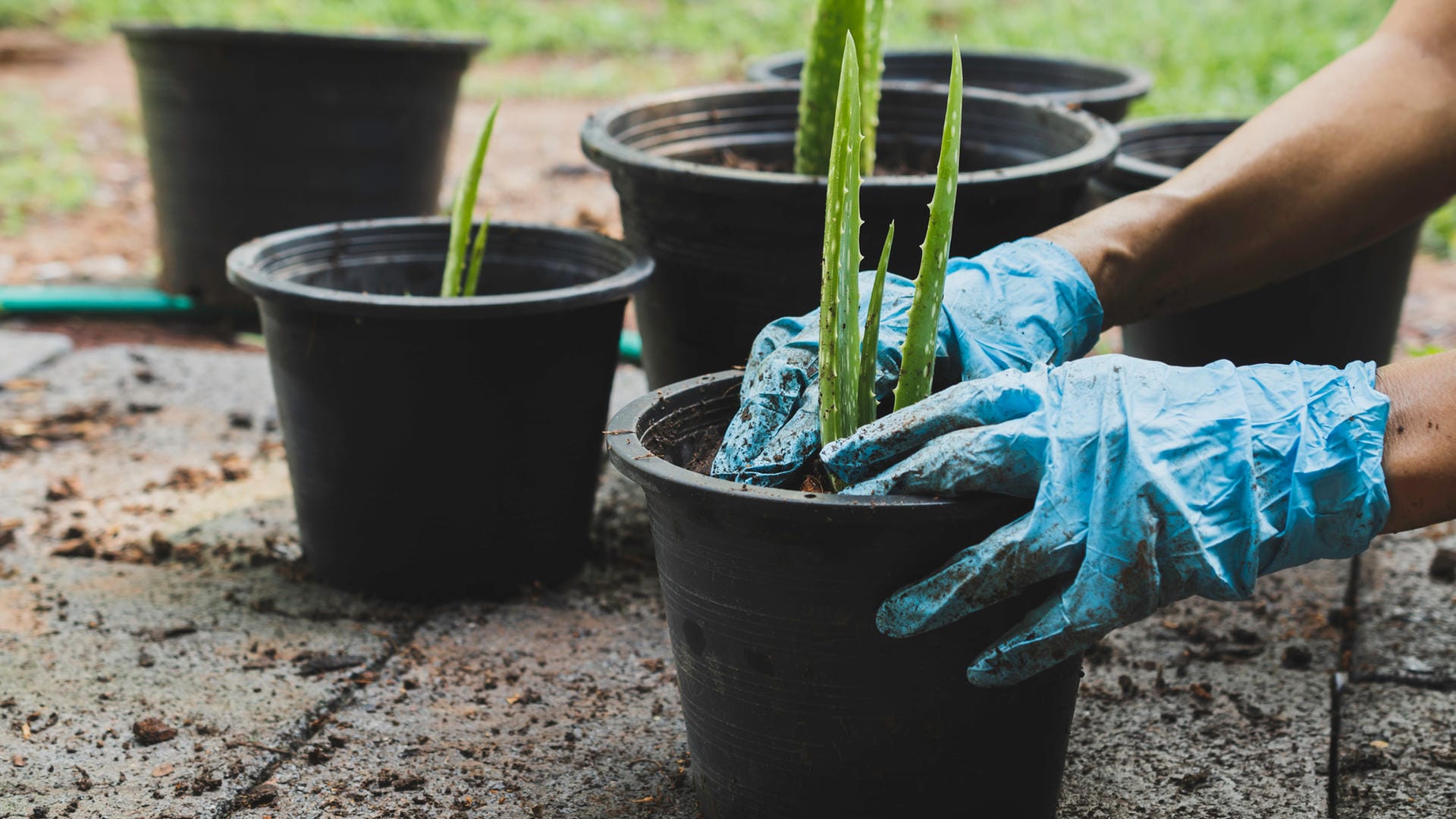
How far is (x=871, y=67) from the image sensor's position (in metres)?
2.26

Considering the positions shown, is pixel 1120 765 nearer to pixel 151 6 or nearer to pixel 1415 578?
pixel 1415 578

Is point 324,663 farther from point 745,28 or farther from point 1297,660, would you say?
point 745,28

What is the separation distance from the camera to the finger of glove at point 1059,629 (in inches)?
50.3

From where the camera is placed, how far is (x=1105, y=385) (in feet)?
4.35

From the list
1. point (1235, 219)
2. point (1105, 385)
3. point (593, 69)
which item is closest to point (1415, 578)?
point (1235, 219)

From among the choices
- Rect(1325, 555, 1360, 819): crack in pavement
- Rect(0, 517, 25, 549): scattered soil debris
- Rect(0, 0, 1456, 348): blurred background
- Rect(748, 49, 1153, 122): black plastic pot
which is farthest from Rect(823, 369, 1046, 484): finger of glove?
Rect(0, 0, 1456, 348): blurred background

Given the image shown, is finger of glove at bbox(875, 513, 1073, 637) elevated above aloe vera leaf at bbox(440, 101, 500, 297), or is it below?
below

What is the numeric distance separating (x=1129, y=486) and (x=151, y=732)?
1.33 meters

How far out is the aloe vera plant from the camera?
2.18 metres

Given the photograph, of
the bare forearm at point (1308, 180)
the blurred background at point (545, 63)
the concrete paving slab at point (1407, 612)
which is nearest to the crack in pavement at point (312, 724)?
the bare forearm at point (1308, 180)

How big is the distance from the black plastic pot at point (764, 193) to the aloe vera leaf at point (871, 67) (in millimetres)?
162

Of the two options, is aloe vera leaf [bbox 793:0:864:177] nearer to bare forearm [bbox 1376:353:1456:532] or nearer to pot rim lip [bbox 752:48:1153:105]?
pot rim lip [bbox 752:48:1153:105]

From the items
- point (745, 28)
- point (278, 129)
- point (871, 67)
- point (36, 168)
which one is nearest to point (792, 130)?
point (871, 67)

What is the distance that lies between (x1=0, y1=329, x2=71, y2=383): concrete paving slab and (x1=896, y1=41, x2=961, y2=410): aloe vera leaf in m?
2.54
